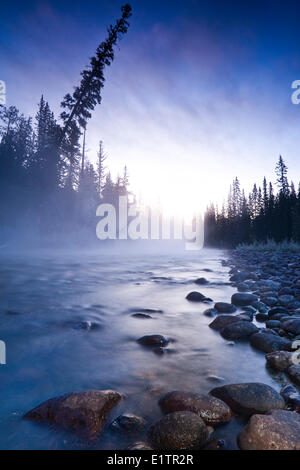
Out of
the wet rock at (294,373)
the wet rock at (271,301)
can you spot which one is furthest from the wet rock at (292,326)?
the wet rock at (271,301)

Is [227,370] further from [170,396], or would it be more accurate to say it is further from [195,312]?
[195,312]

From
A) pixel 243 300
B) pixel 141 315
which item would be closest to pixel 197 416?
pixel 141 315

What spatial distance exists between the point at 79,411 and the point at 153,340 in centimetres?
179

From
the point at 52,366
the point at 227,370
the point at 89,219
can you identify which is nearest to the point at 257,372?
the point at 227,370

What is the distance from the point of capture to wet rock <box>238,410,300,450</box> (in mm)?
1522

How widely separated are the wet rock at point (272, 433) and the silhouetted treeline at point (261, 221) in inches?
1311

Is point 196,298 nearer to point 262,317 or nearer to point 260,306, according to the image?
point 260,306

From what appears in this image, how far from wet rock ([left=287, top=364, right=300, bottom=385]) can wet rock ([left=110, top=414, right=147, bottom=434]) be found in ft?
5.41

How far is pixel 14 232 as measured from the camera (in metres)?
25.2

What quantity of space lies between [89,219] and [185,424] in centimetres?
3247

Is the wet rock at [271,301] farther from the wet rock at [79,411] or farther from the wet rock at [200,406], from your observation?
the wet rock at [79,411]

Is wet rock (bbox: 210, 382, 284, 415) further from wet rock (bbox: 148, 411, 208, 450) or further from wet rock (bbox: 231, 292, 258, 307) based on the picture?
wet rock (bbox: 231, 292, 258, 307)
